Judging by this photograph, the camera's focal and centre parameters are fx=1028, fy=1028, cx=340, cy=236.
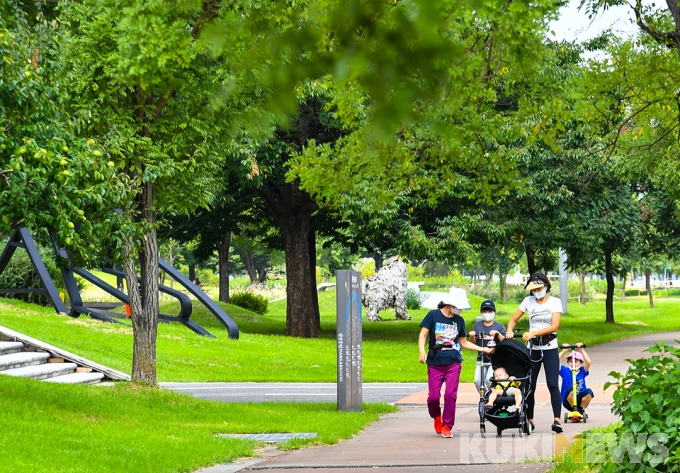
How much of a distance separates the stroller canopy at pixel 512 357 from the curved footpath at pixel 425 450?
748 millimetres

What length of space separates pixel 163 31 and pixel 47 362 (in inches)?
463

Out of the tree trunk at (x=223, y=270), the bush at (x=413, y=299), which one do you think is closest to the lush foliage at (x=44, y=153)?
the tree trunk at (x=223, y=270)

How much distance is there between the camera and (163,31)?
8.71 m

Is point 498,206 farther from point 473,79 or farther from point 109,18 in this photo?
point 473,79

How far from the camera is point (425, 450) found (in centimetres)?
1075

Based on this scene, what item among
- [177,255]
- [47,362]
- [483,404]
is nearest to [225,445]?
[483,404]

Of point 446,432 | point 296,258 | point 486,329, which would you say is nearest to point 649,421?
point 446,432

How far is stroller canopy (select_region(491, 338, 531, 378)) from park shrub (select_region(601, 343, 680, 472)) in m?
3.92

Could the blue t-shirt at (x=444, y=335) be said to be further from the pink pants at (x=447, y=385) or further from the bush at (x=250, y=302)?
the bush at (x=250, y=302)

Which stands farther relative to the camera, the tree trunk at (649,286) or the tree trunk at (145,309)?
the tree trunk at (649,286)

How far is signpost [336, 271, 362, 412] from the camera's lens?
49.3 ft

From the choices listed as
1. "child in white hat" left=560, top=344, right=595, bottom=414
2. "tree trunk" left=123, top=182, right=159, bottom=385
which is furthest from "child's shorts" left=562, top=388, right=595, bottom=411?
"tree trunk" left=123, top=182, right=159, bottom=385

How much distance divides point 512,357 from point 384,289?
33490mm

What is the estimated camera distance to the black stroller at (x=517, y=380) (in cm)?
1123
